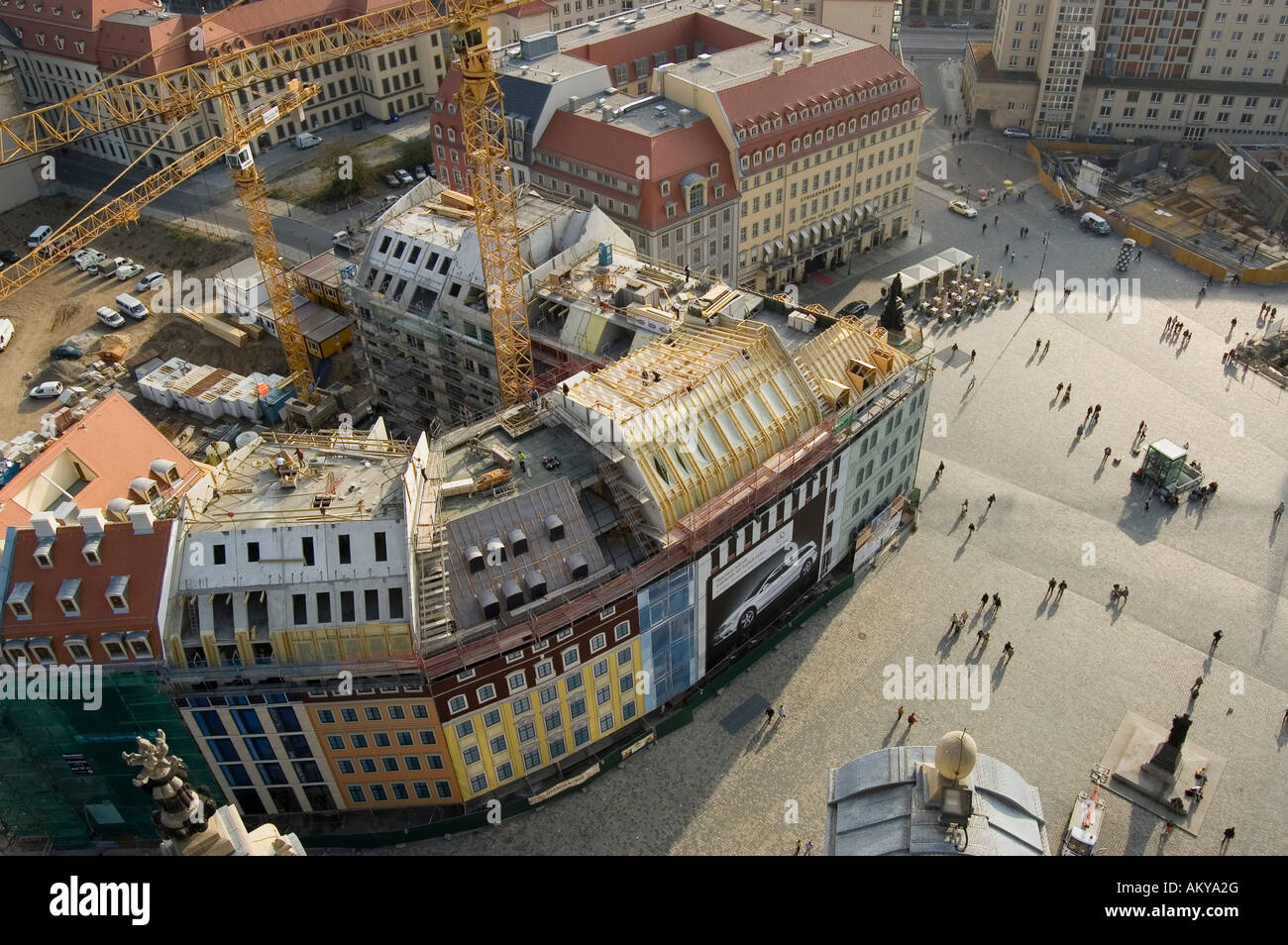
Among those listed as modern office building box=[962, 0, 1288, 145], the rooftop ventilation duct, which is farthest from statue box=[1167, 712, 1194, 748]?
modern office building box=[962, 0, 1288, 145]

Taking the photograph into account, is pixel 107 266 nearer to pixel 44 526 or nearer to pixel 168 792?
pixel 44 526

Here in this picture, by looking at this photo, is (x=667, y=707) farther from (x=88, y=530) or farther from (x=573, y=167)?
(x=573, y=167)

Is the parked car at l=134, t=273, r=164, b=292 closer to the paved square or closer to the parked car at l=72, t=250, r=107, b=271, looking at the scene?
the parked car at l=72, t=250, r=107, b=271

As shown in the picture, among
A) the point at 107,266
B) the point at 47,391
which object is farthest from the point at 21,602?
the point at 107,266

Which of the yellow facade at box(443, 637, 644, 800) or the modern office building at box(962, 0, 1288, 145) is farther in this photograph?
the modern office building at box(962, 0, 1288, 145)

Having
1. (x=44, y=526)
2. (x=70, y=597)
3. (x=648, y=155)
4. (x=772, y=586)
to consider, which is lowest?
(x=772, y=586)

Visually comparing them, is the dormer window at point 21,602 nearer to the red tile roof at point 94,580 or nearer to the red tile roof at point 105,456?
the red tile roof at point 94,580

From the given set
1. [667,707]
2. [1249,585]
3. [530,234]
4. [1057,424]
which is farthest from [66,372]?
[1249,585]
